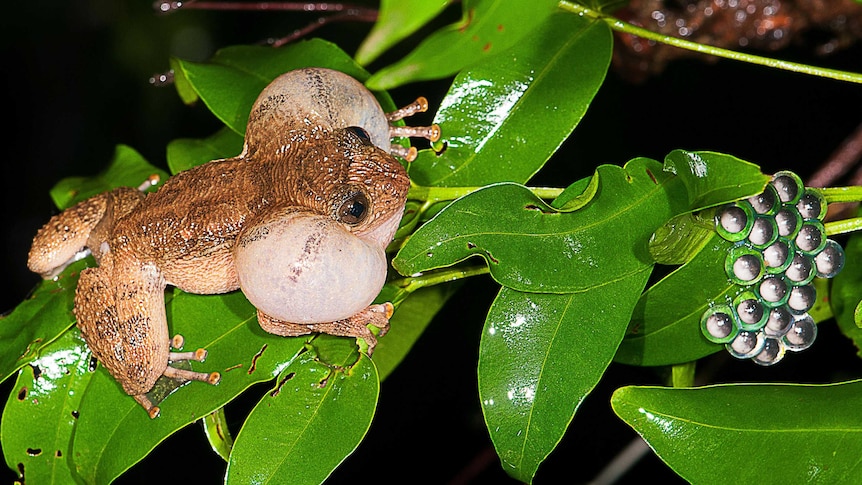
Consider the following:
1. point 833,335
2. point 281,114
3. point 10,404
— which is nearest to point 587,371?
point 281,114

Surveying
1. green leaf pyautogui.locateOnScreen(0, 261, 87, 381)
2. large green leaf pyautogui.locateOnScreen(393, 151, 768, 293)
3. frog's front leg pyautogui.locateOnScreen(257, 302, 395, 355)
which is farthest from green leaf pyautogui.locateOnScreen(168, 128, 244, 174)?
large green leaf pyautogui.locateOnScreen(393, 151, 768, 293)

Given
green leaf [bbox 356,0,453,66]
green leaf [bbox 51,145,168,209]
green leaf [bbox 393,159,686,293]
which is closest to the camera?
green leaf [bbox 356,0,453,66]

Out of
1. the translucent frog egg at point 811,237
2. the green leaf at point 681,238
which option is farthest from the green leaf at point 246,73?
the translucent frog egg at point 811,237

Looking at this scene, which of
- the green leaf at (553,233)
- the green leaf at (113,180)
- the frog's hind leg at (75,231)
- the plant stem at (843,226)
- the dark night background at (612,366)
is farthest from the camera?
the dark night background at (612,366)

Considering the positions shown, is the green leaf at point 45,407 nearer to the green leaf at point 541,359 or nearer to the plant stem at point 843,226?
the green leaf at point 541,359

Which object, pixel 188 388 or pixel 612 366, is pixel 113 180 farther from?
A: pixel 612 366

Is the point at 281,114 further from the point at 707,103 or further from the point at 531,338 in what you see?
the point at 707,103

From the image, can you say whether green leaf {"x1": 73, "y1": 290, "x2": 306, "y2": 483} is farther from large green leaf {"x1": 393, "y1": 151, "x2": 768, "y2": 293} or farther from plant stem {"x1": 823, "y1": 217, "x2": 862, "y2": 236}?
plant stem {"x1": 823, "y1": 217, "x2": 862, "y2": 236}
